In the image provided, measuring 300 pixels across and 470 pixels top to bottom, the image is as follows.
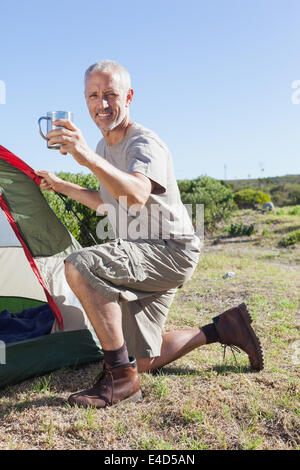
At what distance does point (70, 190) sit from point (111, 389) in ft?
4.11

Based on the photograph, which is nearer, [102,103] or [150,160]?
[150,160]

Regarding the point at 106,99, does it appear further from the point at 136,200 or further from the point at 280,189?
the point at 280,189

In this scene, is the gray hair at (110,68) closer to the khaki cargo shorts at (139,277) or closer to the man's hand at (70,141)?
the man's hand at (70,141)

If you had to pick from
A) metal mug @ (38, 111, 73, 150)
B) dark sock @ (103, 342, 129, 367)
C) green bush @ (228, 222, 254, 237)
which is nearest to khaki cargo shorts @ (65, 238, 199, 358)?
dark sock @ (103, 342, 129, 367)

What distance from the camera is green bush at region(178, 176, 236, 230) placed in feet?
33.3

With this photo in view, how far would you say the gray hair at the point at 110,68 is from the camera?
2357mm

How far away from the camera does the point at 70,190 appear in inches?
114

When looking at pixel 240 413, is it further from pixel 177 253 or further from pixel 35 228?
pixel 35 228

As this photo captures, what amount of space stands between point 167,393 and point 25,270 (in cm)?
195

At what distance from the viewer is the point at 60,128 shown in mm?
2014

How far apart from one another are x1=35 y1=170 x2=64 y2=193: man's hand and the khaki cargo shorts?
0.73 m

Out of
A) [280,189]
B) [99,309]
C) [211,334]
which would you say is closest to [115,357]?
[99,309]

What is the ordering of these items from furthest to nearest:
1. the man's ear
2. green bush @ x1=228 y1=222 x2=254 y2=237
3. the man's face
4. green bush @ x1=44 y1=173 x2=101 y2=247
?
green bush @ x1=228 y1=222 x2=254 y2=237
green bush @ x1=44 y1=173 x2=101 y2=247
the man's ear
the man's face

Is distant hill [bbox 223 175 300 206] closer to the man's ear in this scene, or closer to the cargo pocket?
the man's ear
